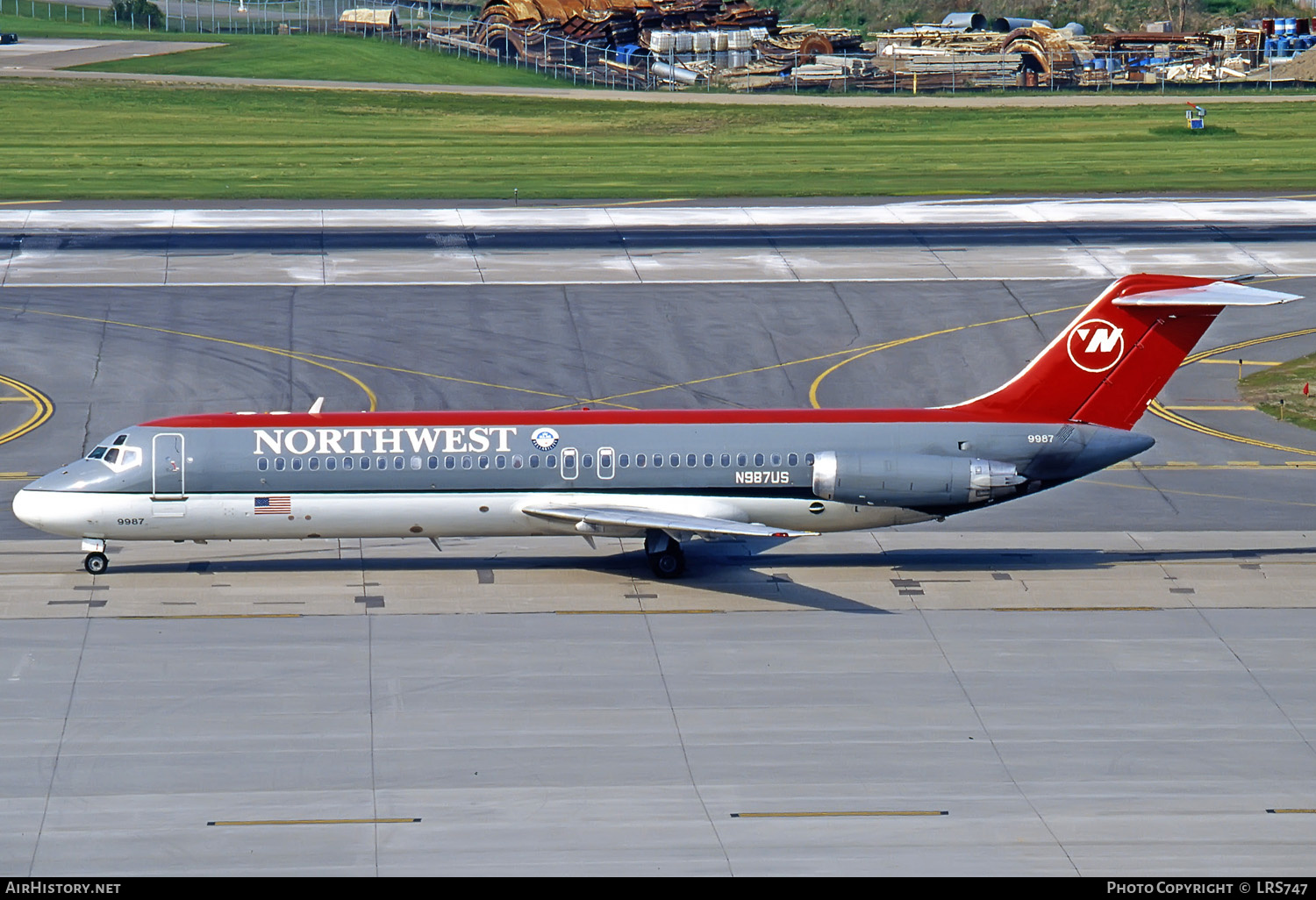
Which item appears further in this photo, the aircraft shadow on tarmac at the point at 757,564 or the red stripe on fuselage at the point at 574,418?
the aircraft shadow on tarmac at the point at 757,564

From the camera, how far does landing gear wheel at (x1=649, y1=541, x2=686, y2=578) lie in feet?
121

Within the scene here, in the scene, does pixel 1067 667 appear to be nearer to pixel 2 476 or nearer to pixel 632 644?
pixel 632 644

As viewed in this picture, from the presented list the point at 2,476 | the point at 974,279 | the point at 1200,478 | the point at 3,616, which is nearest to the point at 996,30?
the point at 974,279

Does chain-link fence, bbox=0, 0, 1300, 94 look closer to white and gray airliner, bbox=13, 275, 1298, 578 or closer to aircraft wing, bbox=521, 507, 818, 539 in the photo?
white and gray airliner, bbox=13, 275, 1298, 578

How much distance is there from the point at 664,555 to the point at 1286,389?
26573 millimetres

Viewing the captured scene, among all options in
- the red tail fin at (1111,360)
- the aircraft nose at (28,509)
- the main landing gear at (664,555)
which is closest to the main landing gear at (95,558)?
the aircraft nose at (28,509)

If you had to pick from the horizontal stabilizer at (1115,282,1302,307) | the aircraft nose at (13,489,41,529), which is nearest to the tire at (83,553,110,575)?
the aircraft nose at (13,489,41,529)

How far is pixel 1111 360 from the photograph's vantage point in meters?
37.4

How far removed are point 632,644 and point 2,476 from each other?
818 inches

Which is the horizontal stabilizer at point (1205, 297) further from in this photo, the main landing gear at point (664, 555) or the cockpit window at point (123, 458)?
the cockpit window at point (123, 458)

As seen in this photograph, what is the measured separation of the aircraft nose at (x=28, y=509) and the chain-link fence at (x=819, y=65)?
273 ft

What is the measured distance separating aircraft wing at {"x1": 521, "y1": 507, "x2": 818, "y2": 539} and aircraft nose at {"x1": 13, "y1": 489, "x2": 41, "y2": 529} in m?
10.6

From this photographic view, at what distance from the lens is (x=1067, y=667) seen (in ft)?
105

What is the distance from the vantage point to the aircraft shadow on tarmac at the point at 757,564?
37.0 metres
